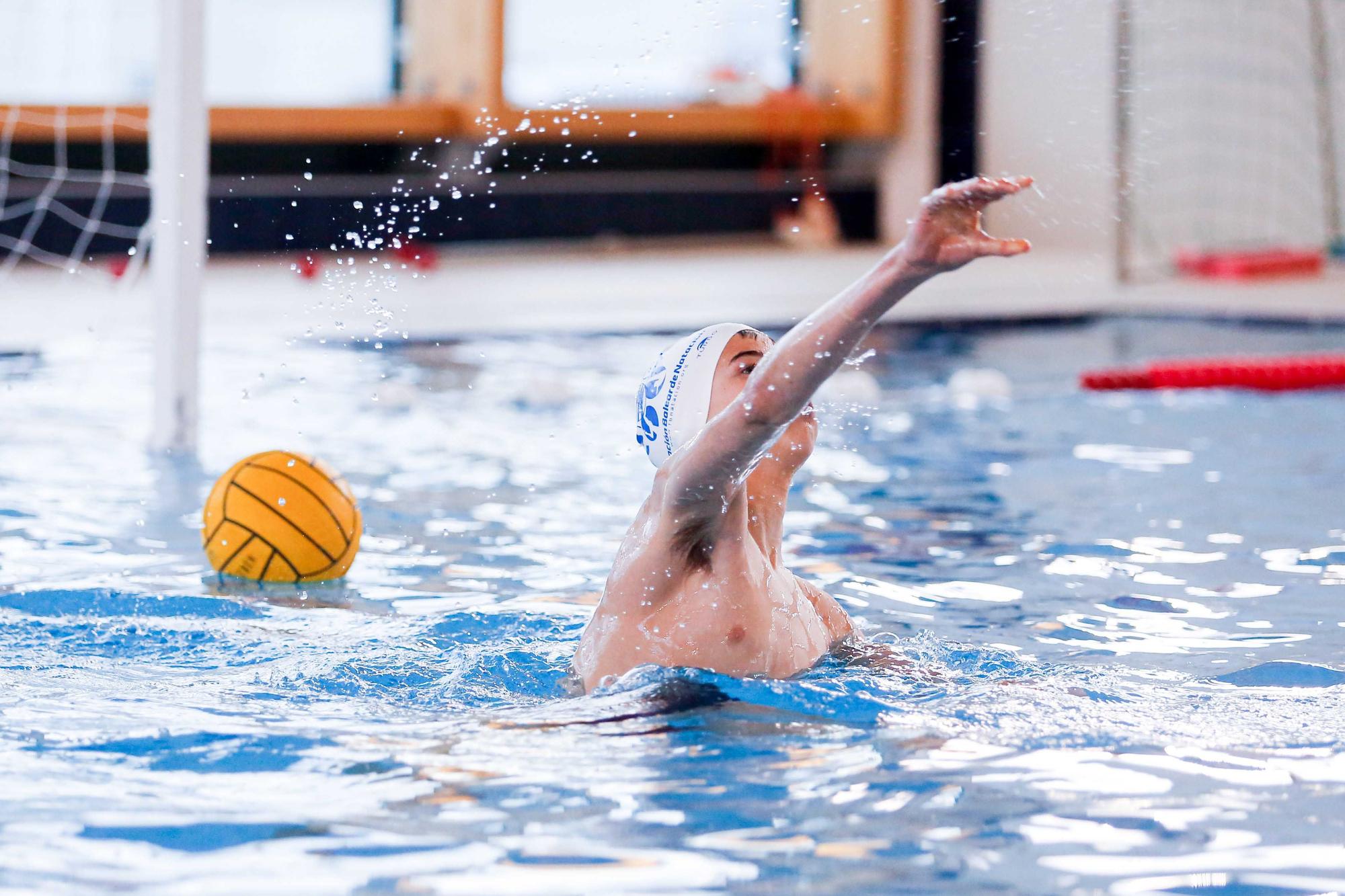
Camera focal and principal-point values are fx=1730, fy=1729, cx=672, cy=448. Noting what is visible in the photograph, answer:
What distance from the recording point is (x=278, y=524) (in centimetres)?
395

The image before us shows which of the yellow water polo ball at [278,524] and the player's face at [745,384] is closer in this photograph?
the player's face at [745,384]

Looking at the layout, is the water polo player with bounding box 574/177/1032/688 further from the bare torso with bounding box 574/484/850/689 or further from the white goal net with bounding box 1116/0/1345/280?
the white goal net with bounding box 1116/0/1345/280

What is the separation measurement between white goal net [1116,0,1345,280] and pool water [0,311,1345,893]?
7092mm

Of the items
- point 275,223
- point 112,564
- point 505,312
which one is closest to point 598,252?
point 275,223

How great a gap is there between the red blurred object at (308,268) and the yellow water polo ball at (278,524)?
7183 millimetres

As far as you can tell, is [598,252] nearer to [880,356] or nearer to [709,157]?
[709,157]

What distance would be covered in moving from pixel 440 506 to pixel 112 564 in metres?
1.09

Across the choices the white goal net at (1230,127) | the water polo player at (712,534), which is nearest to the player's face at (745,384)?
the water polo player at (712,534)

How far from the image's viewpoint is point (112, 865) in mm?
2217

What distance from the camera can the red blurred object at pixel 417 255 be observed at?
39.3 feet

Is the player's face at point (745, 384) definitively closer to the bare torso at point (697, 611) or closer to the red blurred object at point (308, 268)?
the bare torso at point (697, 611)

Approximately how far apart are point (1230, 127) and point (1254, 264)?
1.95 metres

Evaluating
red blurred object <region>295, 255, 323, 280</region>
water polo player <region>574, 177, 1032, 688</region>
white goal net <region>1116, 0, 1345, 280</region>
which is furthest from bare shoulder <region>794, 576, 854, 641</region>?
white goal net <region>1116, 0, 1345, 280</region>

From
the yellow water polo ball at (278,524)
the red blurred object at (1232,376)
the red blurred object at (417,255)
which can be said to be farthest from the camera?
the red blurred object at (417,255)
